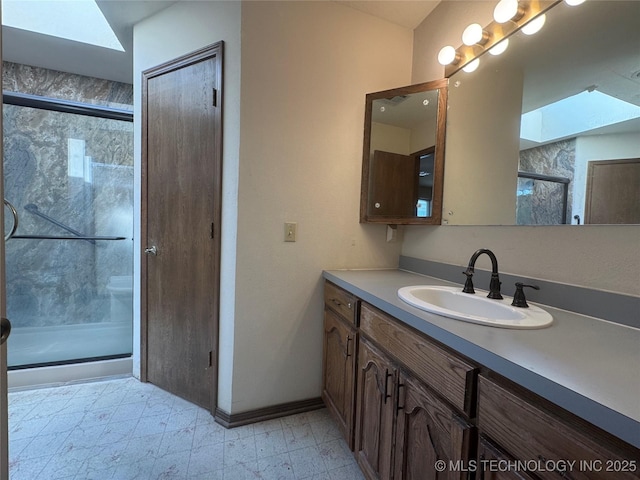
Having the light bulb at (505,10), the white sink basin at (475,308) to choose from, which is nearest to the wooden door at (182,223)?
the white sink basin at (475,308)

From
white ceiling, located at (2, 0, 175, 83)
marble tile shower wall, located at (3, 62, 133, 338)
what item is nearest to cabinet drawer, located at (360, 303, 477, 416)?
white ceiling, located at (2, 0, 175, 83)

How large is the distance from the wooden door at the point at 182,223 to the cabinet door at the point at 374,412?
89 cm

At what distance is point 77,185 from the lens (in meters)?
2.55

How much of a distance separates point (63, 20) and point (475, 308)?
3105mm

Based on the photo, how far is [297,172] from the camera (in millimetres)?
1657

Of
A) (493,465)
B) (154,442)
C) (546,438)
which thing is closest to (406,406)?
(493,465)

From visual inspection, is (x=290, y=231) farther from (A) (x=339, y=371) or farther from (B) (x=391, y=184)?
(A) (x=339, y=371)

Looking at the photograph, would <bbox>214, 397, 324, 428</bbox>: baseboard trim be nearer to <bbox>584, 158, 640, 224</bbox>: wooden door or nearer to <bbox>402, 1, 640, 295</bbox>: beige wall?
<bbox>402, 1, 640, 295</bbox>: beige wall

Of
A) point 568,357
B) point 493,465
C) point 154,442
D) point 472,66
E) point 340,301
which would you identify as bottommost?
point 154,442

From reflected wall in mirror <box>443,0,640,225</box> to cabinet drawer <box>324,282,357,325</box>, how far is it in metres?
0.72

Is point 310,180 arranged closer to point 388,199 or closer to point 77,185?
point 388,199

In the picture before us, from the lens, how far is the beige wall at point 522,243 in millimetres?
917

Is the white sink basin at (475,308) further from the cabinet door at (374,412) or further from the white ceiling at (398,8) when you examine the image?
the white ceiling at (398,8)

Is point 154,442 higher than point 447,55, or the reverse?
point 447,55
